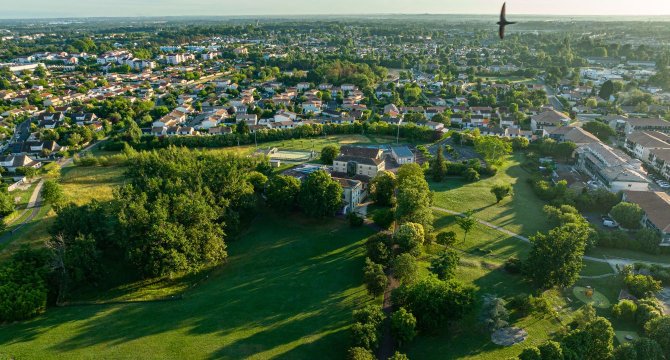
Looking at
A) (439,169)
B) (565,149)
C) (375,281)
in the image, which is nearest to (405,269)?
(375,281)

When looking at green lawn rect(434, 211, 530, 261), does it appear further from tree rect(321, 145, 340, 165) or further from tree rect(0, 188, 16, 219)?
tree rect(0, 188, 16, 219)

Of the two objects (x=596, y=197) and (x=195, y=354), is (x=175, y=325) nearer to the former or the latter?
(x=195, y=354)

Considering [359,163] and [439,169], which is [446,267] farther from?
[359,163]

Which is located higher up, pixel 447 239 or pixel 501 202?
pixel 447 239

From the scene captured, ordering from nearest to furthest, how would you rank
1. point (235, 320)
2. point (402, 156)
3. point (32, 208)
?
point (235, 320), point (32, 208), point (402, 156)

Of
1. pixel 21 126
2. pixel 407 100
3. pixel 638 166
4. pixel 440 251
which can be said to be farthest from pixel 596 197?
pixel 21 126

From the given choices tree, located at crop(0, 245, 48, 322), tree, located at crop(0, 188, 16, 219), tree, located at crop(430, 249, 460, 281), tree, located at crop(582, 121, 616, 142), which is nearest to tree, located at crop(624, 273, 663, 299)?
tree, located at crop(430, 249, 460, 281)
